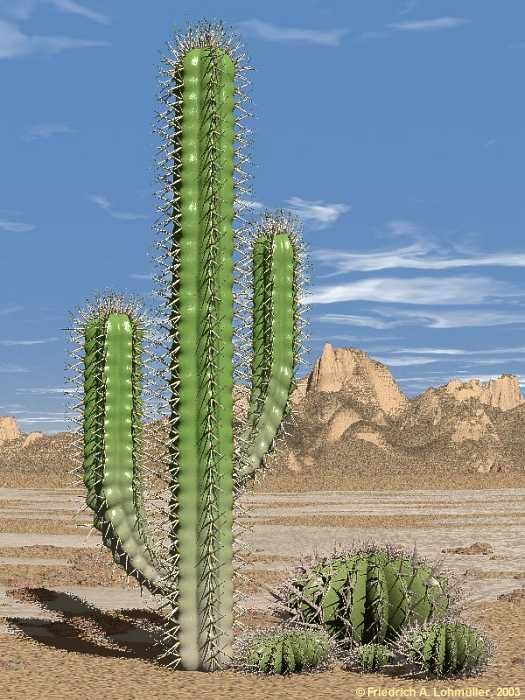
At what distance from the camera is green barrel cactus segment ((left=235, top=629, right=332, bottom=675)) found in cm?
866

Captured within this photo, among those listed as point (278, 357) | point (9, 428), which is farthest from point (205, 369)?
point (9, 428)

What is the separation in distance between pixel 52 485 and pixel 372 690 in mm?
44169

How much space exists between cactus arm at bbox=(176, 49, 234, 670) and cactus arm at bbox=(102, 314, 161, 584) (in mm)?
997

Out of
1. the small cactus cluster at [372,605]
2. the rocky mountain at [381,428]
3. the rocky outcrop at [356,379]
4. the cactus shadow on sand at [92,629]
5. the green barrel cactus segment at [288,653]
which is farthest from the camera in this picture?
the rocky outcrop at [356,379]

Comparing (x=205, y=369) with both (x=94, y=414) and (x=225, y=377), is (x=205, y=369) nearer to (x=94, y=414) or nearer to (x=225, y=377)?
(x=225, y=377)

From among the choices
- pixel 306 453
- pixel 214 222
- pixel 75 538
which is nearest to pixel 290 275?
pixel 214 222

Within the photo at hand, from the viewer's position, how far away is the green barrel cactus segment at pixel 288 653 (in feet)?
28.4

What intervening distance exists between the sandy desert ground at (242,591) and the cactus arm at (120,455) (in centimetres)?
81

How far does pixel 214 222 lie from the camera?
885cm

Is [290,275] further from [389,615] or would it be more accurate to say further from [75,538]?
[75,538]

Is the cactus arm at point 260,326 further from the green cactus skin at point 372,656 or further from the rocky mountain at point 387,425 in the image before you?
the rocky mountain at point 387,425

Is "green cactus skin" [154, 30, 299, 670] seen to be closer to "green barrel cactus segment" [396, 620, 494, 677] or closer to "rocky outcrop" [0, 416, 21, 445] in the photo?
"green barrel cactus segment" [396, 620, 494, 677]

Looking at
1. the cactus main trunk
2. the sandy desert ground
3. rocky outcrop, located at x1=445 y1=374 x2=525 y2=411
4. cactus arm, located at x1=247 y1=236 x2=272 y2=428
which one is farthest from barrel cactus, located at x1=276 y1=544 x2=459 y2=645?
rocky outcrop, located at x1=445 y1=374 x2=525 y2=411

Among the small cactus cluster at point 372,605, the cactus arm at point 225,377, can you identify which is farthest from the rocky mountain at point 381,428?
the cactus arm at point 225,377
